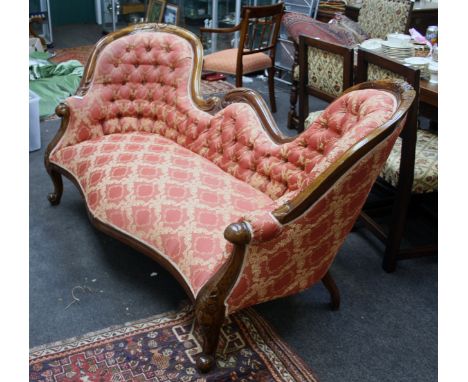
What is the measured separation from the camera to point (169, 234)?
185 cm

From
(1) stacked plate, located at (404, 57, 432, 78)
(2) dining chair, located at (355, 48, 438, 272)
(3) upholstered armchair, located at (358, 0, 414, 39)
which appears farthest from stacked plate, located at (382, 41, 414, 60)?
(3) upholstered armchair, located at (358, 0, 414, 39)

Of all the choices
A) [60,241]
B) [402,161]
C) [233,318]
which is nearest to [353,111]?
[402,161]

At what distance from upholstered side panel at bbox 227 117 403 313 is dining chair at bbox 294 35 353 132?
98 centimetres

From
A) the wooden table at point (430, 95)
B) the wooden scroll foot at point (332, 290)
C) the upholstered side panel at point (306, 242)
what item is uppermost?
the wooden table at point (430, 95)

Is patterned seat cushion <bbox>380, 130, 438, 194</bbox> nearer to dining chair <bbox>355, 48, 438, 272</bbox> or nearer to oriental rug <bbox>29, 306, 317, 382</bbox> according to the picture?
dining chair <bbox>355, 48, 438, 272</bbox>

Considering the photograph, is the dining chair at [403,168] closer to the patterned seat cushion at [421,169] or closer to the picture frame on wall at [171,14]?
the patterned seat cushion at [421,169]

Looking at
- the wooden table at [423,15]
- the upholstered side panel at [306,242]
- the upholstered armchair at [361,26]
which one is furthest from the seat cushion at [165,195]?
the wooden table at [423,15]

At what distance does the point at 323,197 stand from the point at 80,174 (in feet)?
4.34

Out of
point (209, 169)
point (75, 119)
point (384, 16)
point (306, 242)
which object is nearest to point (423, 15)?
point (384, 16)

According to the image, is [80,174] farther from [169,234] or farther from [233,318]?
[233,318]

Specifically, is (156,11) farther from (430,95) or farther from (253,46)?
(430,95)

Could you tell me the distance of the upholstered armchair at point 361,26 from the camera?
12.0ft

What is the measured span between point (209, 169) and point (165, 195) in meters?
0.29

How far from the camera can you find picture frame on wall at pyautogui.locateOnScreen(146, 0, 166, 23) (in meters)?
4.94
